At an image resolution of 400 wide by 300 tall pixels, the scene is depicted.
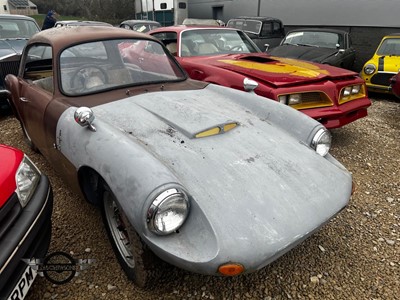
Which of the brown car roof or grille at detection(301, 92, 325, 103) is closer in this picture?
the brown car roof

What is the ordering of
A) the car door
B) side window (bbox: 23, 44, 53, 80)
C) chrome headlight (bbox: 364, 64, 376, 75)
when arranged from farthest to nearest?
1. chrome headlight (bbox: 364, 64, 376, 75)
2. side window (bbox: 23, 44, 53, 80)
3. the car door

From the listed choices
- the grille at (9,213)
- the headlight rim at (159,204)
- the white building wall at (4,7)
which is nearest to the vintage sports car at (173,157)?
the headlight rim at (159,204)

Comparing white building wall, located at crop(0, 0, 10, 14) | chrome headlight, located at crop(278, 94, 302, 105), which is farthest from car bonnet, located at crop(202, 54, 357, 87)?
white building wall, located at crop(0, 0, 10, 14)

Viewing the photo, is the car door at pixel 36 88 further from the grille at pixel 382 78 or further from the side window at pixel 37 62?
the grille at pixel 382 78

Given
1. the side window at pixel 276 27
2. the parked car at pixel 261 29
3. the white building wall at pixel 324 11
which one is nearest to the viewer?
the parked car at pixel 261 29

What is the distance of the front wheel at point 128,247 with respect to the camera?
177 centimetres

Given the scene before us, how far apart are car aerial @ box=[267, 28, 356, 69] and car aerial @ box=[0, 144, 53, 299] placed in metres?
5.69

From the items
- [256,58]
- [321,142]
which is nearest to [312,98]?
[256,58]

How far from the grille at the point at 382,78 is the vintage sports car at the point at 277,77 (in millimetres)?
2694

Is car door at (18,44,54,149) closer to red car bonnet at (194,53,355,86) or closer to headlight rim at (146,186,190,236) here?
headlight rim at (146,186,190,236)

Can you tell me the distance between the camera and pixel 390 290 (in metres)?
2.02

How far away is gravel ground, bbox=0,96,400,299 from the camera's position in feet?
6.49

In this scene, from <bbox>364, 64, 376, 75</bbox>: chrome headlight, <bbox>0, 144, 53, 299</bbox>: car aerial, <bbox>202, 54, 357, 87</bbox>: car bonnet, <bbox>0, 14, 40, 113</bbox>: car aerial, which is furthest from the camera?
A: <bbox>364, 64, 376, 75</bbox>: chrome headlight

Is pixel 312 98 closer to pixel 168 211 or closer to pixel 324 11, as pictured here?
pixel 168 211
